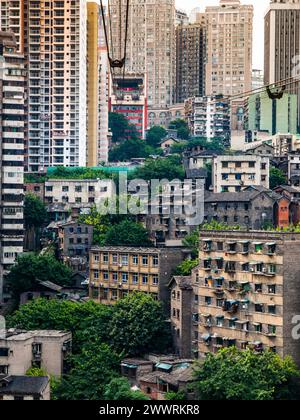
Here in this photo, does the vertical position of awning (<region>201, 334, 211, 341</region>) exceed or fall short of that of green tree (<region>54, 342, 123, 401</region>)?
it exceeds it

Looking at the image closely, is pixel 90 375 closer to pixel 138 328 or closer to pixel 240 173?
pixel 138 328

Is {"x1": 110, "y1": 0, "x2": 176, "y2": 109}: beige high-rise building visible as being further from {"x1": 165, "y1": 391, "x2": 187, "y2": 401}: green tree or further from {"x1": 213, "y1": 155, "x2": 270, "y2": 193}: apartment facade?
{"x1": 165, "y1": 391, "x2": 187, "y2": 401}: green tree

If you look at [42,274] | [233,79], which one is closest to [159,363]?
[42,274]

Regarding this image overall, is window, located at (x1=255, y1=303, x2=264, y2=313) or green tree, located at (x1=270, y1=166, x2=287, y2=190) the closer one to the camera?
window, located at (x1=255, y1=303, x2=264, y2=313)

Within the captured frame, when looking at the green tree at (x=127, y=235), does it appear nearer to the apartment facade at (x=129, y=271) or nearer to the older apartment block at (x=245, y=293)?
the apartment facade at (x=129, y=271)

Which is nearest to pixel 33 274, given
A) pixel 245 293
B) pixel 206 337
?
pixel 206 337

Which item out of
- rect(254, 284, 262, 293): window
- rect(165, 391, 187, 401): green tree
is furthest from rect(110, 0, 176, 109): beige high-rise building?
rect(165, 391, 187, 401): green tree

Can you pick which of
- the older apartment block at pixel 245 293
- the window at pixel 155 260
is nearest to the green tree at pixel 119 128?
the window at pixel 155 260
